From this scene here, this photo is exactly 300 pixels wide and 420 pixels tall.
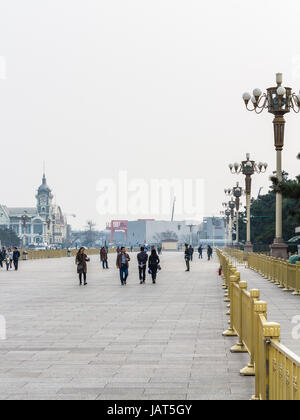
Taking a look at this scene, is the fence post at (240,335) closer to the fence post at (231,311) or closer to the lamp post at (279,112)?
the fence post at (231,311)

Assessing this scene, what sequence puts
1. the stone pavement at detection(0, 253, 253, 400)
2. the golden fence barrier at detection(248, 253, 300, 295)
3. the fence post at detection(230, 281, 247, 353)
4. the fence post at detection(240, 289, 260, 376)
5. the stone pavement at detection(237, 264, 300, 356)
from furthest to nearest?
the golden fence barrier at detection(248, 253, 300, 295) → the stone pavement at detection(237, 264, 300, 356) → the fence post at detection(230, 281, 247, 353) → the fence post at detection(240, 289, 260, 376) → the stone pavement at detection(0, 253, 253, 400)

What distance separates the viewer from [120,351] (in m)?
10.7

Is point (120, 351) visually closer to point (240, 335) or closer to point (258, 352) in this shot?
point (240, 335)

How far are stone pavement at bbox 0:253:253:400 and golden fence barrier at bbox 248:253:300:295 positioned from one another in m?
3.51

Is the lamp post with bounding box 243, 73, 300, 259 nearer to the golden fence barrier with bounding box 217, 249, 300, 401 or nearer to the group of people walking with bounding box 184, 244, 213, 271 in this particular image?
the group of people walking with bounding box 184, 244, 213, 271

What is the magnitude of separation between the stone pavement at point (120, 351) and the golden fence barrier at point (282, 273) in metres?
3.51

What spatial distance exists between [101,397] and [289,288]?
55.4ft

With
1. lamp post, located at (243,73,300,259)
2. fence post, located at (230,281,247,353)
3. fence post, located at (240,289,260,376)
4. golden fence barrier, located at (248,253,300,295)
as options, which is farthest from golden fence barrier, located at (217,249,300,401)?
lamp post, located at (243,73,300,259)

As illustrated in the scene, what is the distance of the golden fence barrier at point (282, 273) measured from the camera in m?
21.9

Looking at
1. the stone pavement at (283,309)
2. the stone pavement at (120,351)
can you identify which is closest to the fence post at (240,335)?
the stone pavement at (120,351)

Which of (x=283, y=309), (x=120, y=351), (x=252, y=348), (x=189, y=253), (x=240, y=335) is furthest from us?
(x=189, y=253)

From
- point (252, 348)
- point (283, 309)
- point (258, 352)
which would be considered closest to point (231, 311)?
point (252, 348)

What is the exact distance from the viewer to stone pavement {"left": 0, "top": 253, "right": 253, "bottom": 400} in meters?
7.87

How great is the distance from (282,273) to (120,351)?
49.5 feet
